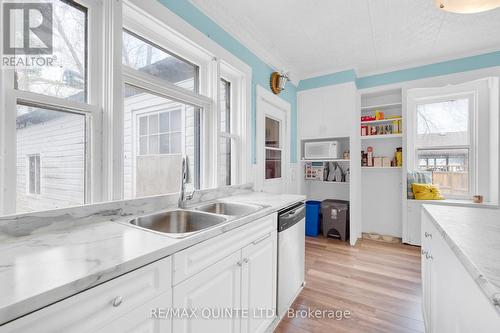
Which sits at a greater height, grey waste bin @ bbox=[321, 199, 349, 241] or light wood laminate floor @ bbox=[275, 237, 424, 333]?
grey waste bin @ bbox=[321, 199, 349, 241]

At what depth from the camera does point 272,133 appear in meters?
3.34

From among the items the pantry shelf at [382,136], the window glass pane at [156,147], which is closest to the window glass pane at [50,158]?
the window glass pane at [156,147]

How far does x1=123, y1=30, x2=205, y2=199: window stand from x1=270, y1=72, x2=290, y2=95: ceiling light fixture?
130cm

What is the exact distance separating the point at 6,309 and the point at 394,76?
4.59m

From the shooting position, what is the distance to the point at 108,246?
879 millimetres

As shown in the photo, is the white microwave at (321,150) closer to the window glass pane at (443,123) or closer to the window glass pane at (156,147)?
the window glass pane at (443,123)

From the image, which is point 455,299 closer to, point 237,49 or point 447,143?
point 237,49

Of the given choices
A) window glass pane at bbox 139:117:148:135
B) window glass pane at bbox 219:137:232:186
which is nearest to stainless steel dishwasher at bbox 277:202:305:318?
window glass pane at bbox 219:137:232:186

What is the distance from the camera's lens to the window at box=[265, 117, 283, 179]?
3.22 meters

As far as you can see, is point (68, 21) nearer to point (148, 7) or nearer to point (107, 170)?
point (148, 7)

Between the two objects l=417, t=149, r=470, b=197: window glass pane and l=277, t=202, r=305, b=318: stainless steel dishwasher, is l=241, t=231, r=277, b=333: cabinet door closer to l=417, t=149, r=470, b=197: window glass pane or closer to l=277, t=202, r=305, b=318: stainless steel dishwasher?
l=277, t=202, r=305, b=318: stainless steel dishwasher

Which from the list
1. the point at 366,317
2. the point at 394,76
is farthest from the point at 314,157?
the point at 366,317

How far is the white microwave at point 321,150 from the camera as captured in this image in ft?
11.8

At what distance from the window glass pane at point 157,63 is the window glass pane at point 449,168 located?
3.59 m
